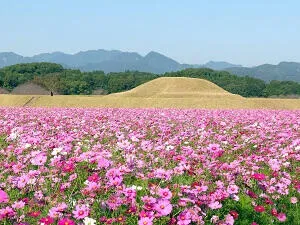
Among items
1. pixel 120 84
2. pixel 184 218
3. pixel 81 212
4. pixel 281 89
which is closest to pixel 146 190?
pixel 184 218

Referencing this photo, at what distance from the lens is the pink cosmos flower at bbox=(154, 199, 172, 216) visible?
10.5 ft

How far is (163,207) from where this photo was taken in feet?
10.9

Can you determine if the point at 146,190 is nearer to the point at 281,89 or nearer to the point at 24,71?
the point at 281,89

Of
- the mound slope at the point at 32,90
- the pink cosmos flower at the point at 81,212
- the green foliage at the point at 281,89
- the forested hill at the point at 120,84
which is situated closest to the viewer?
the pink cosmos flower at the point at 81,212

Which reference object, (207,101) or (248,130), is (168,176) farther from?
(207,101)

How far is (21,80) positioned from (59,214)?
462 ft

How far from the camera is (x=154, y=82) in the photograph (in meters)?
80.2

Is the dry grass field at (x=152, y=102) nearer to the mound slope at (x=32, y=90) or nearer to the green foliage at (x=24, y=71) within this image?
the mound slope at (x=32, y=90)

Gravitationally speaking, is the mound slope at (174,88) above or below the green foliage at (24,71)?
below

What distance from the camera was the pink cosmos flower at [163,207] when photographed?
10.5ft

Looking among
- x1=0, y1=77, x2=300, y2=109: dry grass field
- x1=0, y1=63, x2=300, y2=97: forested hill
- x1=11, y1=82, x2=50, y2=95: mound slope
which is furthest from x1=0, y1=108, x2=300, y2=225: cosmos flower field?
x1=0, y1=63, x2=300, y2=97: forested hill

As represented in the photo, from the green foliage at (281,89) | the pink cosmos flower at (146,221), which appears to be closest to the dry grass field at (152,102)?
the pink cosmos flower at (146,221)

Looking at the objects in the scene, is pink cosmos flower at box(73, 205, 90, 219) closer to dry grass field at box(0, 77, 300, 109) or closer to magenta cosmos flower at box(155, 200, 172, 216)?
Answer: magenta cosmos flower at box(155, 200, 172, 216)

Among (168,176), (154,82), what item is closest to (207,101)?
(154,82)
